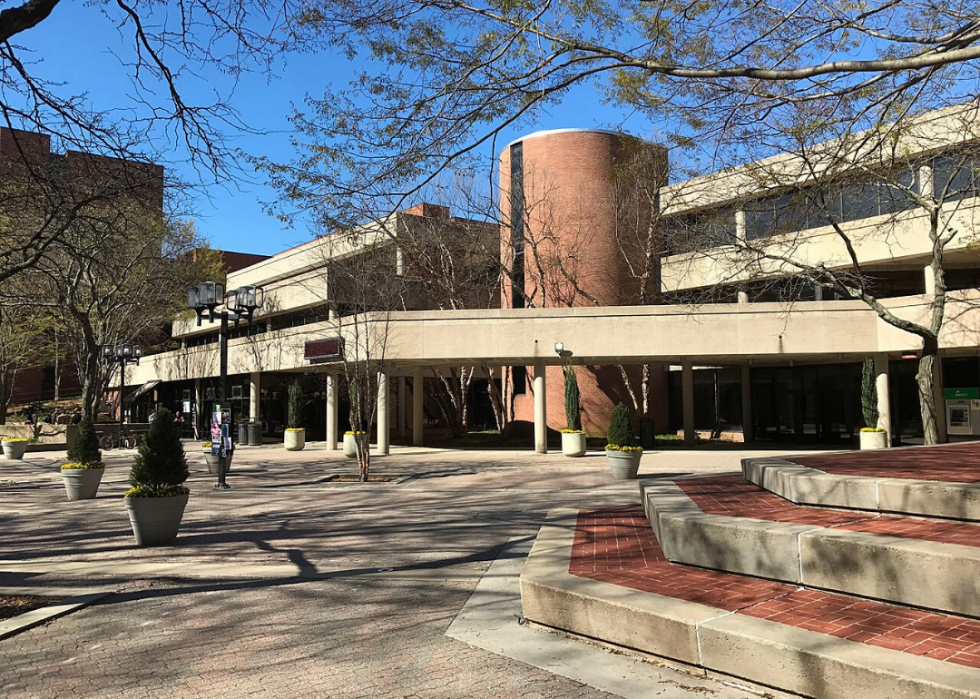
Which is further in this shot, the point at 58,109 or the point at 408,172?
the point at 408,172

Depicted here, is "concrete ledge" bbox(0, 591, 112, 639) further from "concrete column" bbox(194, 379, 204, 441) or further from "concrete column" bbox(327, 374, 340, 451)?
"concrete column" bbox(194, 379, 204, 441)

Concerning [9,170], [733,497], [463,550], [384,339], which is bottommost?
[463,550]

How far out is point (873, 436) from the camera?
23.7 m

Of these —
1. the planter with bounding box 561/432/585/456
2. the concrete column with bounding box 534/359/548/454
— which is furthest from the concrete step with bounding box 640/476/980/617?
the concrete column with bounding box 534/359/548/454

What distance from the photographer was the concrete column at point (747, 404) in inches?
1296

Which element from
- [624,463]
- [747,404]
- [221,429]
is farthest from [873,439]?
[221,429]

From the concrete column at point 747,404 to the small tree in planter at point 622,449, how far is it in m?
17.4

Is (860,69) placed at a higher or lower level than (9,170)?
lower

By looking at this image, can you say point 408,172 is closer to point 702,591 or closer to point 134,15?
point 134,15

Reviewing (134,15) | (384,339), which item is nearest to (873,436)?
(384,339)

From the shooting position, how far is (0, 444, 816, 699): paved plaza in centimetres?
488

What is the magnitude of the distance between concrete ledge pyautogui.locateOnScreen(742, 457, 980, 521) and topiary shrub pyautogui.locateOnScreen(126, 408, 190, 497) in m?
7.53

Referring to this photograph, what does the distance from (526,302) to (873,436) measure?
16226 millimetres

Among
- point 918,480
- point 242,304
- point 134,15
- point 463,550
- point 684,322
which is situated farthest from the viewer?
point 684,322
